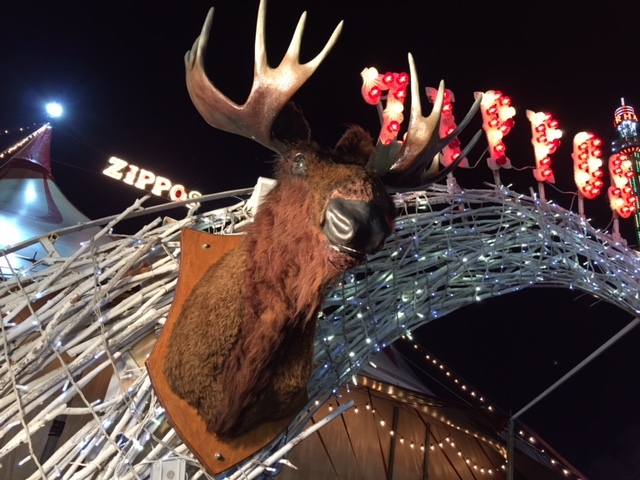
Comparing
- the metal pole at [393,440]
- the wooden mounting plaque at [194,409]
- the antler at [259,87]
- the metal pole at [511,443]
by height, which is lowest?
the metal pole at [511,443]

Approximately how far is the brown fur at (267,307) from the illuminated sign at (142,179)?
8.24m

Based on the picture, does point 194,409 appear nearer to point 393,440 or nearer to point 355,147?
point 355,147

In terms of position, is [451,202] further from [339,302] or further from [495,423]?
[495,423]

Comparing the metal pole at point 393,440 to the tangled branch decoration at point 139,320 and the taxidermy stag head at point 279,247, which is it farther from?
the taxidermy stag head at point 279,247

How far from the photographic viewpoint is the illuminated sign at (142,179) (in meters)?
9.60

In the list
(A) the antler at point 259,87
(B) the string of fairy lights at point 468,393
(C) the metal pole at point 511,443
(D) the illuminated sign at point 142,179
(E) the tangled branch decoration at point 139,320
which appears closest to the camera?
(A) the antler at point 259,87

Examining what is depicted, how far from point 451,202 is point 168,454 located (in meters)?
1.98

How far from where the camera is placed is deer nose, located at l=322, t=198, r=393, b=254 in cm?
124

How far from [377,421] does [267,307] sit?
12.0ft

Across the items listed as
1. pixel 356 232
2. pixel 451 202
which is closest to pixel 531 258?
pixel 451 202

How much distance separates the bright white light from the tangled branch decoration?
572 cm

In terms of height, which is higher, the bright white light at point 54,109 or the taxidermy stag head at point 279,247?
the bright white light at point 54,109

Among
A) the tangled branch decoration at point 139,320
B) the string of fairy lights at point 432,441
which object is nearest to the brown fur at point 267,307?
the tangled branch decoration at point 139,320

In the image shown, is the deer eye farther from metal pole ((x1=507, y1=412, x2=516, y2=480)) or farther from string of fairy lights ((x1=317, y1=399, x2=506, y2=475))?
metal pole ((x1=507, y1=412, x2=516, y2=480))
